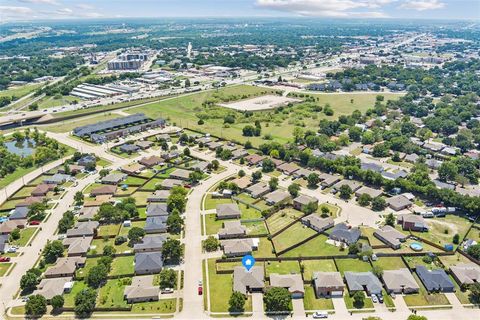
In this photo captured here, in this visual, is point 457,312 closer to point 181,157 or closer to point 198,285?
point 198,285

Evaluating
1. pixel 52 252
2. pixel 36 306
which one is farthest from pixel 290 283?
pixel 52 252

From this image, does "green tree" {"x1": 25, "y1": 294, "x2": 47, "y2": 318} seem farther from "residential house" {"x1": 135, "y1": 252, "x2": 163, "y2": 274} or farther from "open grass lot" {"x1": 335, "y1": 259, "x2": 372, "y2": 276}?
"open grass lot" {"x1": 335, "y1": 259, "x2": 372, "y2": 276}

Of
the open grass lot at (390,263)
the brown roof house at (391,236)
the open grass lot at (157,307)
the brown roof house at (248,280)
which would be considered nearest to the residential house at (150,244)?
the open grass lot at (157,307)

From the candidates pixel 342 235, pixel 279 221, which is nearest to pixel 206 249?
pixel 279 221

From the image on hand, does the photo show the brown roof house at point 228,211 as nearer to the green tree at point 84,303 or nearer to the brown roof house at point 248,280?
the brown roof house at point 248,280

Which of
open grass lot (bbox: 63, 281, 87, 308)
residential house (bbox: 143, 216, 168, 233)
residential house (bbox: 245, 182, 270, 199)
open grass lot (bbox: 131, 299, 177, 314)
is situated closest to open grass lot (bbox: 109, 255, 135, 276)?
open grass lot (bbox: 63, 281, 87, 308)

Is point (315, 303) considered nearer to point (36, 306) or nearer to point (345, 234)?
point (345, 234)
